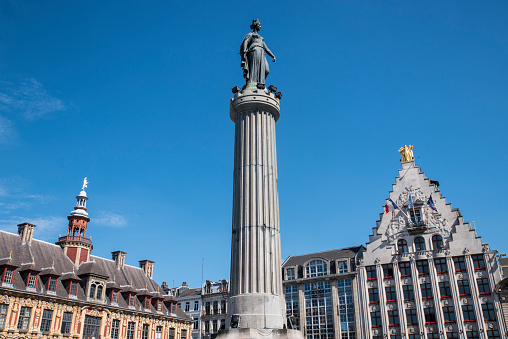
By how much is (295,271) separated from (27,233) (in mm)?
28967

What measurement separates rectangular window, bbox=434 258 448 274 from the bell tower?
3628 cm

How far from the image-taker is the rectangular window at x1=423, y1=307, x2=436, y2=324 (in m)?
41.2

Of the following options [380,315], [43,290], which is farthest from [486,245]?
[43,290]

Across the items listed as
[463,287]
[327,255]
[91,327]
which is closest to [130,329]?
[91,327]

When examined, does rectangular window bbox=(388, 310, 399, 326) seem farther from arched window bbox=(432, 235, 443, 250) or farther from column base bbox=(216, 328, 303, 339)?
column base bbox=(216, 328, 303, 339)

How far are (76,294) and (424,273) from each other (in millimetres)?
33825

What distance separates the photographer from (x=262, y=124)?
17312 mm

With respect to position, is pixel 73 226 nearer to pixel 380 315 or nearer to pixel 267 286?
pixel 380 315

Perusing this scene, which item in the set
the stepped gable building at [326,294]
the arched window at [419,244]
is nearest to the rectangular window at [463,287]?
the arched window at [419,244]

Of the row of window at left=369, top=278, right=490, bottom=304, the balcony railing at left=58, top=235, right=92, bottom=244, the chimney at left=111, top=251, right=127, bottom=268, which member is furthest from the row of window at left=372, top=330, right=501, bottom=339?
the balcony railing at left=58, top=235, right=92, bottom=244

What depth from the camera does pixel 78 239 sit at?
47812mm

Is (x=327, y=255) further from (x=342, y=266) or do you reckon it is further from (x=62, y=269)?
(x=62, y=269)

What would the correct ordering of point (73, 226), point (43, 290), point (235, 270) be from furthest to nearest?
point (73, 226) → point (43, 290) → point (235, 270)

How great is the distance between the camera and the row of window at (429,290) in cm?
4041
